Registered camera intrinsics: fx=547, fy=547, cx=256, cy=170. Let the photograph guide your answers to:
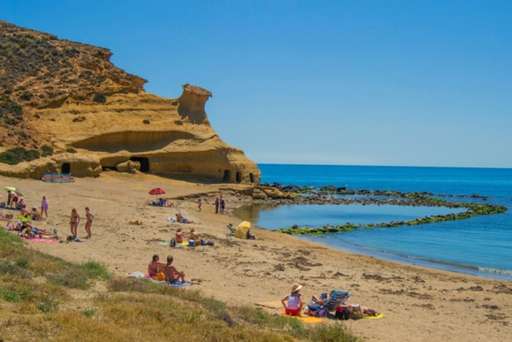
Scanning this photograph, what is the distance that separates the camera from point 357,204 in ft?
194

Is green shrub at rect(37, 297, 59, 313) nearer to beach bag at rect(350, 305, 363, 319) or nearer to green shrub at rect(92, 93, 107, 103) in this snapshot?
beach bag at rect(350, 305, 363, 319)

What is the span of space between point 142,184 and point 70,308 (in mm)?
36168

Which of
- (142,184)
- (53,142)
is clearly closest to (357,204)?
(142,184)

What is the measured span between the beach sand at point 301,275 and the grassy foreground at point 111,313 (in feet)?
8.13

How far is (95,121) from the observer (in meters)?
47.5

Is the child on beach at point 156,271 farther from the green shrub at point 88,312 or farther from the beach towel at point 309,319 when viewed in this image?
the green shrub at point 88,312

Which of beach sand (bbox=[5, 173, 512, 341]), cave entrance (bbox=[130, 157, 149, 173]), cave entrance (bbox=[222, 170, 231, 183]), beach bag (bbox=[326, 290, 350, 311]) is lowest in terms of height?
beach sand (bbox=[5, 173, 512, 341])

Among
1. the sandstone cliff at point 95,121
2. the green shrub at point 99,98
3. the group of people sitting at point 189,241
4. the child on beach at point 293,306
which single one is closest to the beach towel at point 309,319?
the child on beach at point 293,306

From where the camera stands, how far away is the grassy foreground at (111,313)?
7473 millimetres

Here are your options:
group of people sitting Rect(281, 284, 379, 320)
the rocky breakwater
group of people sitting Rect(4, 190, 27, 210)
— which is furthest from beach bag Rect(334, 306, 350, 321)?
the rocky breakwater

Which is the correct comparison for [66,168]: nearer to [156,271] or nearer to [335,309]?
[156,271]

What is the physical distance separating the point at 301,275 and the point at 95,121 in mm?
33736

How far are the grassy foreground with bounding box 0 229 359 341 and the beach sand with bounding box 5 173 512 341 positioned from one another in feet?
8.13

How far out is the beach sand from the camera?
525 inches
